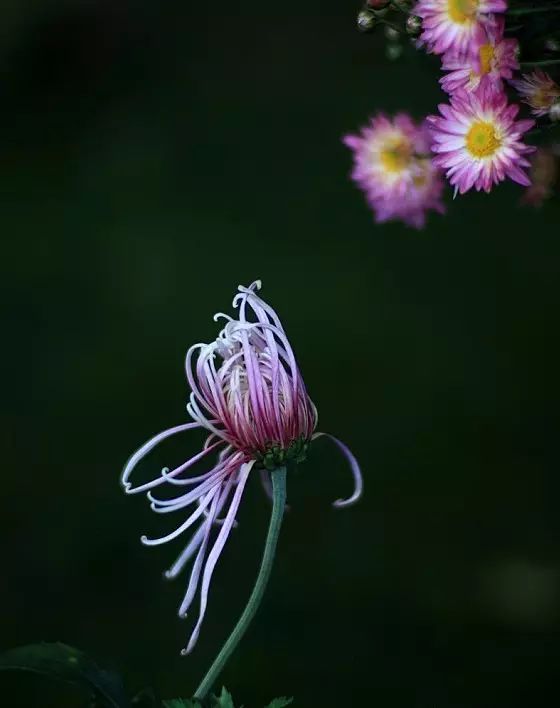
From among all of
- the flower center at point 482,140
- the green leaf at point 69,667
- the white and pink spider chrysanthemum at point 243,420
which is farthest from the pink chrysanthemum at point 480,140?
the green leaf at point 69,667

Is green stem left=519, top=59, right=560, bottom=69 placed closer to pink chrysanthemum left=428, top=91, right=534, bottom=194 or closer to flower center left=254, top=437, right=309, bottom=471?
pink chrysanthemum left=428, top=91, right=534, bottom=194

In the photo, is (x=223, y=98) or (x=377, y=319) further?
(x=223, y=98)

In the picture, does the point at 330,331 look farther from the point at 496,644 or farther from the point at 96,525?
the point at 496,644

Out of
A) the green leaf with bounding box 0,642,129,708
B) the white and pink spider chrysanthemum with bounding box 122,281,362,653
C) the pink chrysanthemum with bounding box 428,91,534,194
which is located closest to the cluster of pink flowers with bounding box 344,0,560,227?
the pink chrysanthemum with bounding box 428,91,534,194

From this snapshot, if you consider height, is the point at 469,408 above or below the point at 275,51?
below

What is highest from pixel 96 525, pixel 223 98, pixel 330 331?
pixel 223 98

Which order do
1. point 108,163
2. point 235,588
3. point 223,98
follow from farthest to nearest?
point 223,98 → point 108,163 → point 235,588

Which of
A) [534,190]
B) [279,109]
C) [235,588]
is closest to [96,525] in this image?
[235,588]
